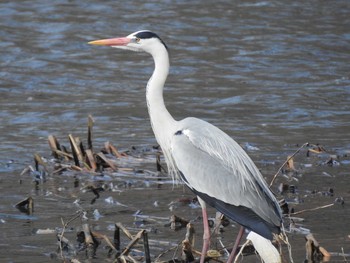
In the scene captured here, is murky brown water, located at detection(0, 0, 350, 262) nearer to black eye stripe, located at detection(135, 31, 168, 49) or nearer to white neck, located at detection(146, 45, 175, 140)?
white neck, located at detection(146, 45, 175, 140)

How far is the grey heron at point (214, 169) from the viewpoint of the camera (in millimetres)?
6676

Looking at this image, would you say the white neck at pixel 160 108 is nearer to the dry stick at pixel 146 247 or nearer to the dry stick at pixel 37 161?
the dry stick at pixel 146 247

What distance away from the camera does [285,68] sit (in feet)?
49.0

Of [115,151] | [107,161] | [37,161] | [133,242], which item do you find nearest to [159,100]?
[133,242]

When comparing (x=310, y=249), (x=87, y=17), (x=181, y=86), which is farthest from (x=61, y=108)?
(x=310, y=249)

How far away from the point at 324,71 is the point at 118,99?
3315 millimetres

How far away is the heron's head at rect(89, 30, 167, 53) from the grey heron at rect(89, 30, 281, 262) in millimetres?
220

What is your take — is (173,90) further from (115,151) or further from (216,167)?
(216,167)

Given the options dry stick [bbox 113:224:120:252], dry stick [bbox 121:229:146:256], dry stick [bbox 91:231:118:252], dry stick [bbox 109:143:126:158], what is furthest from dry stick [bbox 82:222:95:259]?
dry stick [bbox 109:143:126:158]

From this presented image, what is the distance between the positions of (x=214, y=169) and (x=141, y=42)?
3.66ft

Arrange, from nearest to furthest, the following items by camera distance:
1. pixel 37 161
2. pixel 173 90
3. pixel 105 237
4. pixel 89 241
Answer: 1. pixel 105 237
2. pixel 89 241
3. pixel 37 161
4. pixel 173 90

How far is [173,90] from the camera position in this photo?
13.5 meters

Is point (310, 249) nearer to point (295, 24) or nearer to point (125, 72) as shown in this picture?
point (125, 72)

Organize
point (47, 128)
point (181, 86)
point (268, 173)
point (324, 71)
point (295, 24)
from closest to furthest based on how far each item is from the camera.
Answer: point (268, 173) < point (47, 128) < point (181, 86) < point (324, 71) < point (295, 24)
